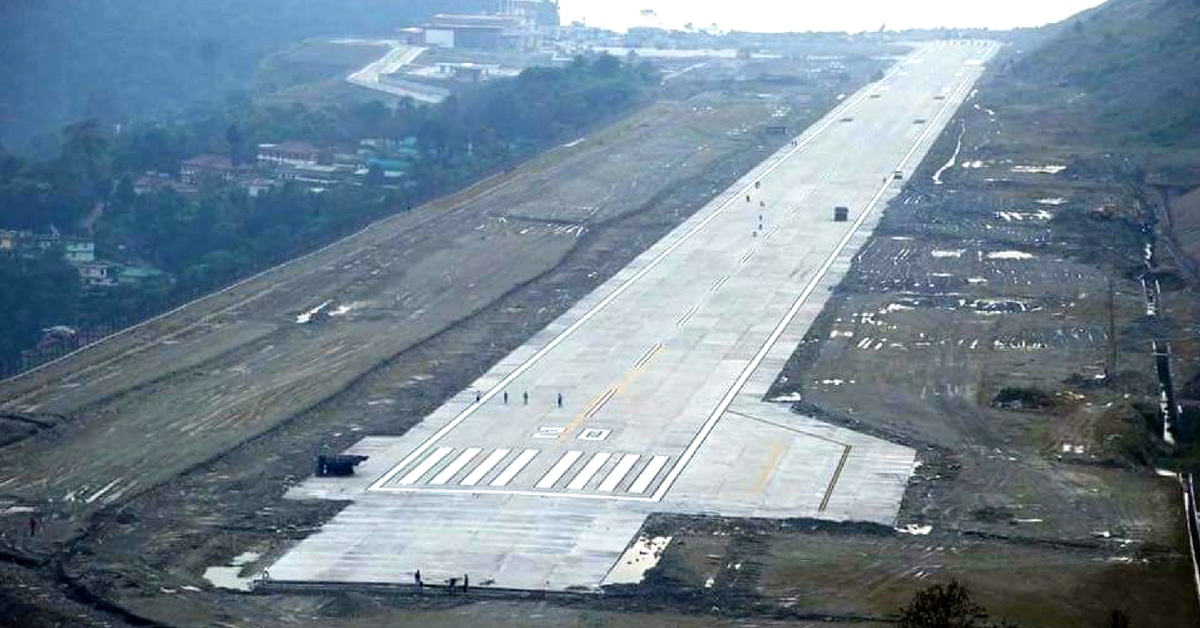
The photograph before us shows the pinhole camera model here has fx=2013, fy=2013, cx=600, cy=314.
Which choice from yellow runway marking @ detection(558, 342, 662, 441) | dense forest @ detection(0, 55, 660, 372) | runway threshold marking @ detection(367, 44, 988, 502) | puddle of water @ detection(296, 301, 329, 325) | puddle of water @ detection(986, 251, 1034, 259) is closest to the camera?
runway threshold marking @ detection(367, 44, 988, 502)

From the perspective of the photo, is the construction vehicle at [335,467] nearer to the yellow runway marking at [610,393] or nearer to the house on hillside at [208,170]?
the yellow runway marking at [610,393]

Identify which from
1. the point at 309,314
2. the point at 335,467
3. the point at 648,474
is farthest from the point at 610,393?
the point at 309,314

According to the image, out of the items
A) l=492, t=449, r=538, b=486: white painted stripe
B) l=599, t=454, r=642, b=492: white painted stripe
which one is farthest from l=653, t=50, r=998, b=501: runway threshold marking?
l=492, t=449, r=538, b=486: white painted stripe

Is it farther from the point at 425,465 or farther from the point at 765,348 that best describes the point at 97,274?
the point at 425,465

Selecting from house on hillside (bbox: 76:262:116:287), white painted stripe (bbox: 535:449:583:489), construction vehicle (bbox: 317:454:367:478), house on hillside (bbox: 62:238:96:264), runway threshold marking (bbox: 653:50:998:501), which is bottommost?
house on hillside (bbox: 76:262:116:287)

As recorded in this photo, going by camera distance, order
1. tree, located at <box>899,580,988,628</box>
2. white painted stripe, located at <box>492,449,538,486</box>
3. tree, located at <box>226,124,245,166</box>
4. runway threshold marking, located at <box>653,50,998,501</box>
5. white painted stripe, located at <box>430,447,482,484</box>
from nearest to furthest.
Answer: tree, located at <box>899,580,988,628</box> → white painted stripe, located at <box>492,449,538,486</box> → white painted stripe, located at <box>430,447,482,484</box> → runway threshold marking, located at <box>653,50,998,501</box> → tree, located at <box>226,124,245,166</box>

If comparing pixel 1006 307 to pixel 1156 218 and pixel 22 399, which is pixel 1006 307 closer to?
pixel 1156 218

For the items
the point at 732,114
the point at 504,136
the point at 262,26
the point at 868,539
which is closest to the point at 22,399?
the point at 868,539

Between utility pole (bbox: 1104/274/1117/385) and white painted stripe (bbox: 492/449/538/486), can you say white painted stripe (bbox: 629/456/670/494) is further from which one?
utility pole (bbox: 1104/274/1117/385)

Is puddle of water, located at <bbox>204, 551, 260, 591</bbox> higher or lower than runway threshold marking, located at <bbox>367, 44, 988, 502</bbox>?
higher
